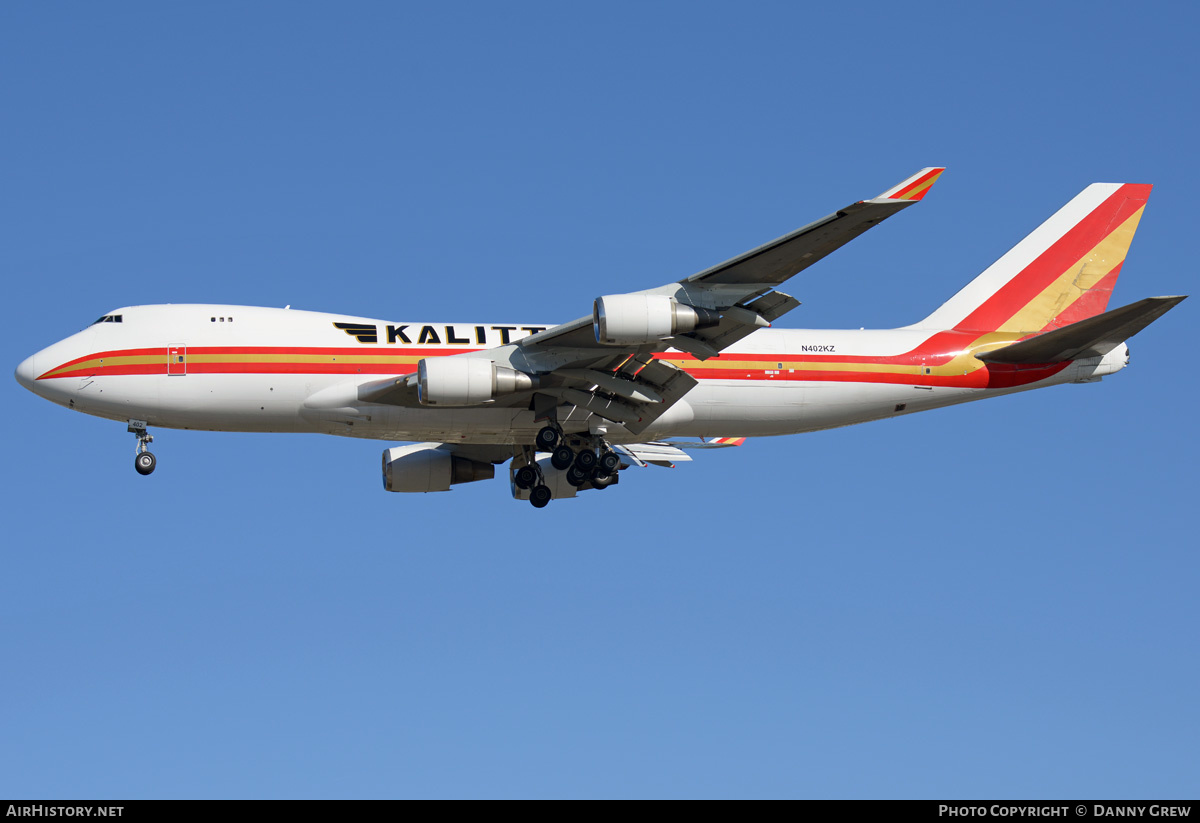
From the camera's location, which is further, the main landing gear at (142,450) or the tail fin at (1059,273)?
the tail fin at (1059,273)

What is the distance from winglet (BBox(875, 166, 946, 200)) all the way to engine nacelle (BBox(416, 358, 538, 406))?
1050 cm

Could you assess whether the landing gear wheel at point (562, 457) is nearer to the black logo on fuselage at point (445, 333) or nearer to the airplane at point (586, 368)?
the airplane at point (586, 368)

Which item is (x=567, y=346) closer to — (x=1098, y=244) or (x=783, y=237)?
(x=783, y=237)

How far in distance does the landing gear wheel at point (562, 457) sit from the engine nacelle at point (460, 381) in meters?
2.88

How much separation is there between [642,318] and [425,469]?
471 inches

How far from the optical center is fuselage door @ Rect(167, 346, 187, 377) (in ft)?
114

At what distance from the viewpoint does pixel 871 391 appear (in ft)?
124

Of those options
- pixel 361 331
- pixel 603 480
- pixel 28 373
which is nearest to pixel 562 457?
pixel 603 480

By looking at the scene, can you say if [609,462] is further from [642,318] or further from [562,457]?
[642,318]

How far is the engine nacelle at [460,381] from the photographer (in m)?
32.8

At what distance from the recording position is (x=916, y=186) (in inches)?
1124

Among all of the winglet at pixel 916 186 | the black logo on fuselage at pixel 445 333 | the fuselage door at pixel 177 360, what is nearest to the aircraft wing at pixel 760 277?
the winglet at pixel 916 186
